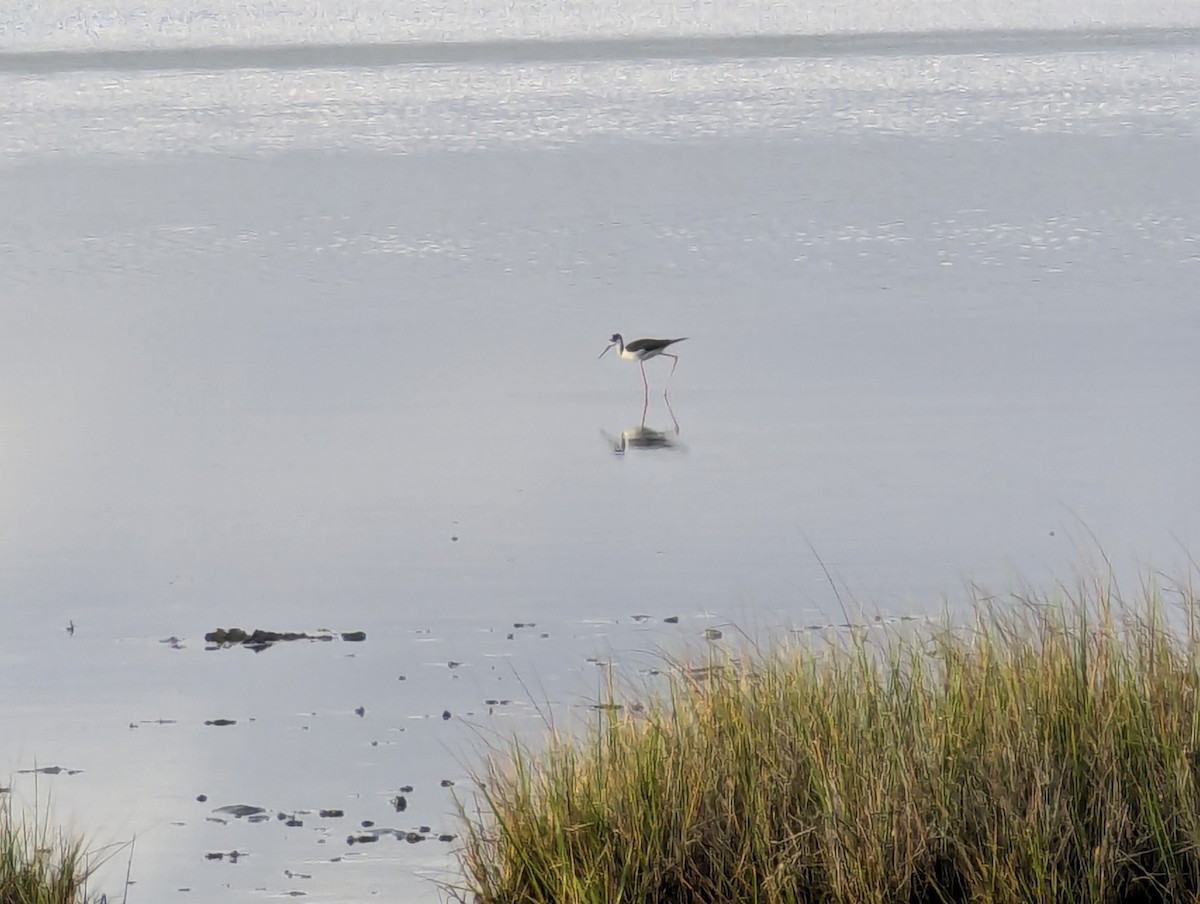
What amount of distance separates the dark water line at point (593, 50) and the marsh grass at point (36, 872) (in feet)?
131

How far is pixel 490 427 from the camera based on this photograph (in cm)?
1116

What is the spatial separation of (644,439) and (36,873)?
256 inches

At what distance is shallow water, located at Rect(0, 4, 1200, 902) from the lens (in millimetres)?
6484

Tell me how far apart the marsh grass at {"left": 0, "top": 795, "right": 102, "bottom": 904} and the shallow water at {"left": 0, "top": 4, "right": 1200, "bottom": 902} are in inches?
15.5

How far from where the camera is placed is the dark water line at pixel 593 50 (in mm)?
44719

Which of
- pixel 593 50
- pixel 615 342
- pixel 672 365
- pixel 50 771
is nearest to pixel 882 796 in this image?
pixel 50 771

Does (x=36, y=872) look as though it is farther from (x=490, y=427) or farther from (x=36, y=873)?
(x=490, y=427)

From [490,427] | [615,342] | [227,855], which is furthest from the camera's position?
[615,342]

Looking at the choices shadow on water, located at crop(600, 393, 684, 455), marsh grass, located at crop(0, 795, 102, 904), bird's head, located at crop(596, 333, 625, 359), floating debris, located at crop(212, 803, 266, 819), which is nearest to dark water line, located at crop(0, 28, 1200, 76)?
bird's head, located at crop(596, 333, 625, 359)

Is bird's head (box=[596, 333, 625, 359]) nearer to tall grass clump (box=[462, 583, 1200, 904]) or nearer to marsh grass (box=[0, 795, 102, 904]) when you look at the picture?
tall grass clump (box=[462, 583, 1200, 904])

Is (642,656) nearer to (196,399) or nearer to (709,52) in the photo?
(196,399)

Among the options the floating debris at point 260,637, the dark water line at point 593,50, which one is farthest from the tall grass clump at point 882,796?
the dark water line at point 593,50

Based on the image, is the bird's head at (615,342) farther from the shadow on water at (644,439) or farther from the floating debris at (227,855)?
the floating debris at (227,855)

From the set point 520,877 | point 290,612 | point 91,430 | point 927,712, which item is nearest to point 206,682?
point 290,612
